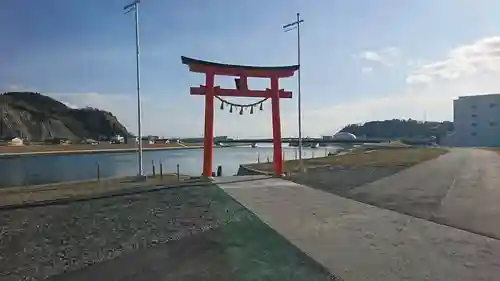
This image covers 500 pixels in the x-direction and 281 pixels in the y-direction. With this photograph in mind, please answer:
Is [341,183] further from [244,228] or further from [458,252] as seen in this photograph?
[458,252]

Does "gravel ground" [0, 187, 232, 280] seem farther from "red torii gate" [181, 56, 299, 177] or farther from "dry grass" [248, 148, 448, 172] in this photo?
"dry grass" [248, 148, 448, 172]

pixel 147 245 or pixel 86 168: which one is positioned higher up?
pixel 147 245

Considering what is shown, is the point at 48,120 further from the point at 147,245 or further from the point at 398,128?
the point at 147,245

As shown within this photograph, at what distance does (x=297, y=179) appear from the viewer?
56.6ft

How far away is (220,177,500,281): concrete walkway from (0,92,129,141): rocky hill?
5170 inches

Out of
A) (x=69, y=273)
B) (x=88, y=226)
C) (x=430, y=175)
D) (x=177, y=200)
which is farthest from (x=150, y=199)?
(x=430, y=175)

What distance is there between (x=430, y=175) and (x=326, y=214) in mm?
10588

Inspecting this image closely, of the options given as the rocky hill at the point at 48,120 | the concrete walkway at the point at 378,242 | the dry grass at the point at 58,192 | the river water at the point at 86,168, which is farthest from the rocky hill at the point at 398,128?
the concrete walkway at the point at 378,242

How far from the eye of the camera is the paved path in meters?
8.44

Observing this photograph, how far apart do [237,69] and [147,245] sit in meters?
11.4

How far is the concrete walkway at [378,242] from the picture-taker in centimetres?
530

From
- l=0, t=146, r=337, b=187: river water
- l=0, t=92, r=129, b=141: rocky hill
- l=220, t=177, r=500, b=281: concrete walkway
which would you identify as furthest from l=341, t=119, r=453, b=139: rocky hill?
l=220, t=177, r=500, b=281: concrete walkway

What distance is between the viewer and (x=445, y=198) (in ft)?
Answer: 37.6

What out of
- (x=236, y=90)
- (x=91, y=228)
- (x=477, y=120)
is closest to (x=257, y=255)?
(x=91, y=228)
